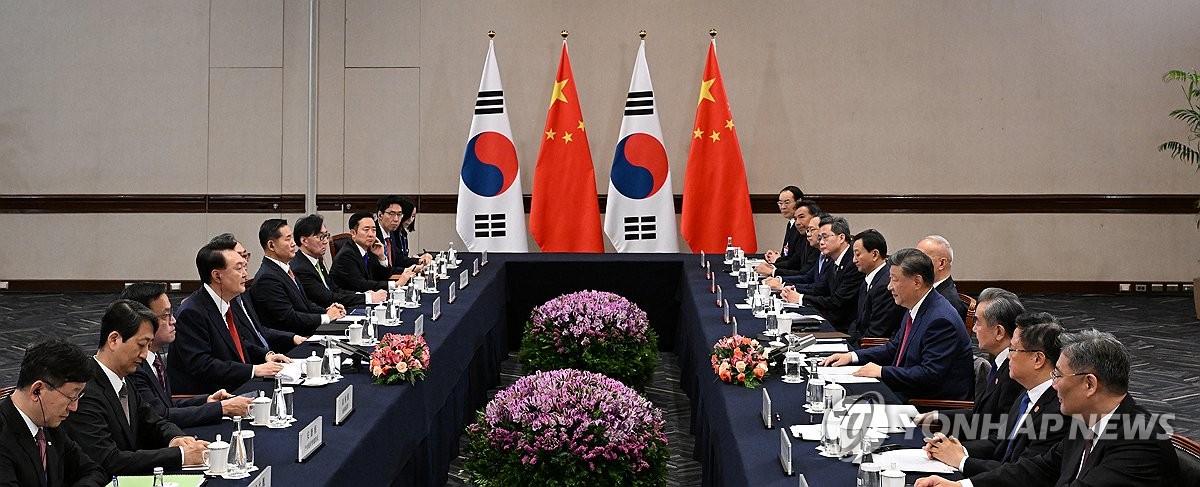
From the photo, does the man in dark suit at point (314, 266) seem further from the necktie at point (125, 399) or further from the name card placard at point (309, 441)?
the name card placard at point (309, 441)

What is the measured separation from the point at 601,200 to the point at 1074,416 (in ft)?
25.1

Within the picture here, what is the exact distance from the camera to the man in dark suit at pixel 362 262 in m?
7.26

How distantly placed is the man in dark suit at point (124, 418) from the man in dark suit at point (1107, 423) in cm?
231

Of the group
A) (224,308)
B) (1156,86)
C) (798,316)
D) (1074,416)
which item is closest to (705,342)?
(798,316)

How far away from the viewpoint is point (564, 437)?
13.5 feet

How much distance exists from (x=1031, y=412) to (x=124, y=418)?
8.65 feet

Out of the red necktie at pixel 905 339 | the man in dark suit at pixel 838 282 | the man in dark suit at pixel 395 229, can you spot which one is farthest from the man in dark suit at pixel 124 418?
the man in dark suit at pixel 395 229

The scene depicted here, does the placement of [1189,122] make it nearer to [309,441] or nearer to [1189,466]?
[1189,466]

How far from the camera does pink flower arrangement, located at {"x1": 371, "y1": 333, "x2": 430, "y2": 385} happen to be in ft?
13.8

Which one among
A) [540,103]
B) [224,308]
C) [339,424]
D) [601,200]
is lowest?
[339,424]

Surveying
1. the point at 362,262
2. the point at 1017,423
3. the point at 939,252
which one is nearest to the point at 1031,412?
the point at 1017,423

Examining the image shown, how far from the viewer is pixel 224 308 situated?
471 cm

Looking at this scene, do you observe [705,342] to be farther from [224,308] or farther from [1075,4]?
[1075,4]

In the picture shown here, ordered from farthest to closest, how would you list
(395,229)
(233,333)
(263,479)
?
(395,229) < (233,333) < (263,479)
